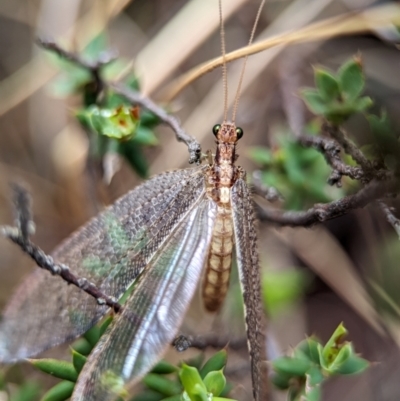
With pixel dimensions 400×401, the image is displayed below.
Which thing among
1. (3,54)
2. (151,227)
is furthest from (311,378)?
(3,54)

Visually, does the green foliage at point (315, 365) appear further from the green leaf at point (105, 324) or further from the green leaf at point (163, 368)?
the green leaf at point (105, 324)

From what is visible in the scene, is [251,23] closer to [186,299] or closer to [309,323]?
→ [309,323]

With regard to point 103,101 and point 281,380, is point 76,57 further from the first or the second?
point 281,380

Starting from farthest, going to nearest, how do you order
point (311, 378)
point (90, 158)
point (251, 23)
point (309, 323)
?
point (251, 23), point (309, 323), point (90, 158), point (311, 378)

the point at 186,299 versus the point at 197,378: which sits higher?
the point at 186,299

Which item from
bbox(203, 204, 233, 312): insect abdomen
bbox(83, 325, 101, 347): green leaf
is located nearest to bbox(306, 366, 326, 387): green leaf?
bbox(203, 204, 233, 312): insect abdomen

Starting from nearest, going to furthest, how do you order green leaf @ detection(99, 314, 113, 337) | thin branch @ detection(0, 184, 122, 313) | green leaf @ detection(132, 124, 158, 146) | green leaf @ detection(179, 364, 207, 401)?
thin branch @ detection(0, 184, 122, 313) → green leaf @ detection(179, 364, 207, 401) → green leaf @ detection(99, 314, 113, 337) → green leaf @ detection(132, 124, 158, 146)

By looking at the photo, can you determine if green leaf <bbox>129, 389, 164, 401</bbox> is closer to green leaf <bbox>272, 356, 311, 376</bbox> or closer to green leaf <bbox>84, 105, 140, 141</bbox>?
green leaf <bbox>272, 356, 311, 376</bbox>
